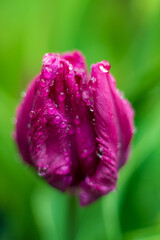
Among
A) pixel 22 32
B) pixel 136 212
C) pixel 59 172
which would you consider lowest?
pixel 136 212

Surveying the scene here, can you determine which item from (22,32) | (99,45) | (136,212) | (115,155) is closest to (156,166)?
(136,212)

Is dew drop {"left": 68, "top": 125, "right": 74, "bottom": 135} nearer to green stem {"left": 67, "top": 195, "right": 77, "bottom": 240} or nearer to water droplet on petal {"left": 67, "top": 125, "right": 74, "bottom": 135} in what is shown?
water droplet on petal {"left": 67, "top": 125, "right": 74, "bottom": 135}

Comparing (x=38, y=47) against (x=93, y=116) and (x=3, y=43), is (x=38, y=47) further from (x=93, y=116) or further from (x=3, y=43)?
(x=93, y=116)

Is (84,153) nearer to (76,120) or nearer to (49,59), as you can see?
(76,120)

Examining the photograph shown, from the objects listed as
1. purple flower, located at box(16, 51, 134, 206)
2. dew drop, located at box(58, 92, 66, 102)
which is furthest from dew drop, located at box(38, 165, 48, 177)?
dew drop, located at box(58, 92, 66, 102)

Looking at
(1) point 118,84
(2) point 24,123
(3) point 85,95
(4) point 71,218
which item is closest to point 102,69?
(3) point 85,95
